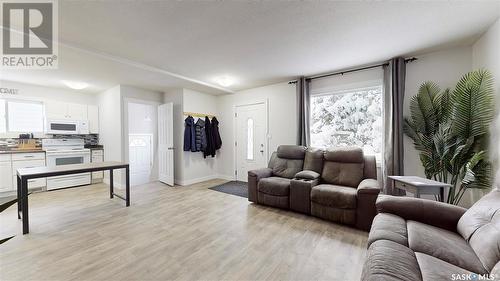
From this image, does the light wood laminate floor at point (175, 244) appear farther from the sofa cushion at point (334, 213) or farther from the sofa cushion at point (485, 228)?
the sofa cushion at point (485, 228)

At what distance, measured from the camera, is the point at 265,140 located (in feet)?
15.5

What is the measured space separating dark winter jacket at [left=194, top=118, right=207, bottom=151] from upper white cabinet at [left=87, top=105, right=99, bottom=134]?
8.71ft

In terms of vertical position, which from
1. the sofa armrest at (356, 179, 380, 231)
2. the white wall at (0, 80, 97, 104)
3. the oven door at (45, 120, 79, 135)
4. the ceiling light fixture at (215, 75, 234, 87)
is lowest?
the sofa armrest at (356, 179, 380, 231)

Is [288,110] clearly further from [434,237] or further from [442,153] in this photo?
[434,237]

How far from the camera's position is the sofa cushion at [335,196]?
8.28 ft

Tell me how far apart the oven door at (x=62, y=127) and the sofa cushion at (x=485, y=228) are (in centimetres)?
658

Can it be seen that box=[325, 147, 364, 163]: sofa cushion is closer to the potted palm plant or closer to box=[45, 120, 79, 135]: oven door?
the potted palm plant

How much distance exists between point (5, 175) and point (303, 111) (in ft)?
19.5

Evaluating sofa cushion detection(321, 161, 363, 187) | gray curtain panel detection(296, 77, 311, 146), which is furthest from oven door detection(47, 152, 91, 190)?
sofa cushion detection(321, 161, 363, 187)

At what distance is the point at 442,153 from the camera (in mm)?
2480

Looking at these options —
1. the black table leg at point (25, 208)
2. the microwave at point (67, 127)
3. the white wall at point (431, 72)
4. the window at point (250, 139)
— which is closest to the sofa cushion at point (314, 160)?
the white wall at point (431, 72)

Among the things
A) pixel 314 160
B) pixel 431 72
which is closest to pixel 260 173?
pixel 314 160

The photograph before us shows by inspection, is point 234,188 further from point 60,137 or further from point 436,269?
point 60,137

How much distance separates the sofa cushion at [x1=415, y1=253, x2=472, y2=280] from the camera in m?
1.01
